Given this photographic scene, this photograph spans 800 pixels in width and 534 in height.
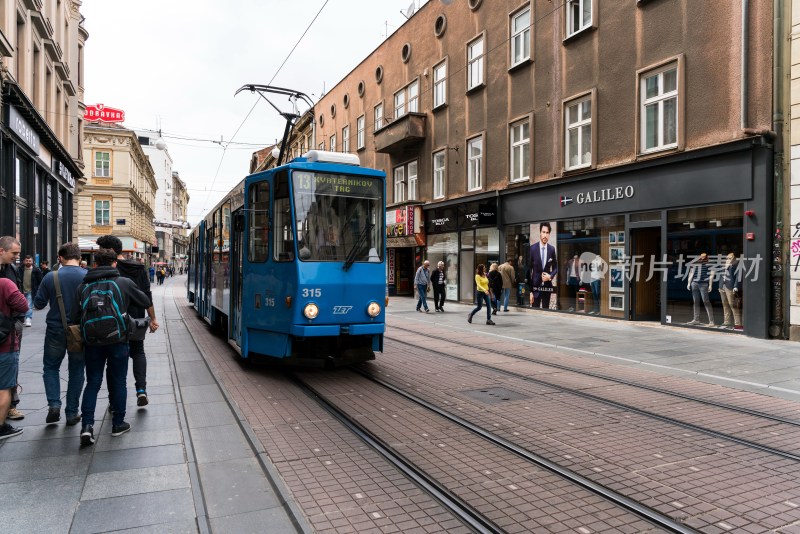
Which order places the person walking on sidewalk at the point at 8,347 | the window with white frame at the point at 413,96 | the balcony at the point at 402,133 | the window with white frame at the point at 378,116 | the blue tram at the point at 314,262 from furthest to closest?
the window with white frame at the point at 378,116 → the window with white frame at the point at 413,96 → the balcony at the point at 402,133 → the blue tram at the point at 314,262 → the person walking on sidewalk at the point at 8,347

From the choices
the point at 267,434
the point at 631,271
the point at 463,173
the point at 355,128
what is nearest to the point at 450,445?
the point at 267,434

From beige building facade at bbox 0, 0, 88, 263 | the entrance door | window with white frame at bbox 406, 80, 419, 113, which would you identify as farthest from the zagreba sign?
the entrance door

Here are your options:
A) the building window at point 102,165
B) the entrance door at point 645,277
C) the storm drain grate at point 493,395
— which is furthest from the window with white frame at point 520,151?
the building window at point 102,165

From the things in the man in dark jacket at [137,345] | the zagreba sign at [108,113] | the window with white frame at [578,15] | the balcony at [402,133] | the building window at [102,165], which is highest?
the zagreba sign at [108,113]

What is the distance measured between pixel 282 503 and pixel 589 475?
234cm

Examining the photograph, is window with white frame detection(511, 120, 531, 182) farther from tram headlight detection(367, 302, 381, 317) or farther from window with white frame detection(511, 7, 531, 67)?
tram headlight detection(367, 302, 381, 317)

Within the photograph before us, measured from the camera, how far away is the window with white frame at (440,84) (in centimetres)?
2261

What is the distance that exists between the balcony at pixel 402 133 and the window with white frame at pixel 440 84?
986 mm

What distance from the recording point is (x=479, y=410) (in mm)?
6324

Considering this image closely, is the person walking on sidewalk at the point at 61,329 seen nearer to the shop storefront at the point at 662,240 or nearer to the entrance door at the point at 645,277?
the shop storefront at the point at 662,240

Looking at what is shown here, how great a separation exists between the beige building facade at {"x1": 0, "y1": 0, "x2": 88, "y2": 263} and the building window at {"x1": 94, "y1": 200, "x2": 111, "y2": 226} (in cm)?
2448

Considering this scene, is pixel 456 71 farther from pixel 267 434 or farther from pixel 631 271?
pixel 267 434

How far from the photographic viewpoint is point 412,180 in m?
25.6

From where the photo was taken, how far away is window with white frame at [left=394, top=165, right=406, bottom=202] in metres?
26.5
